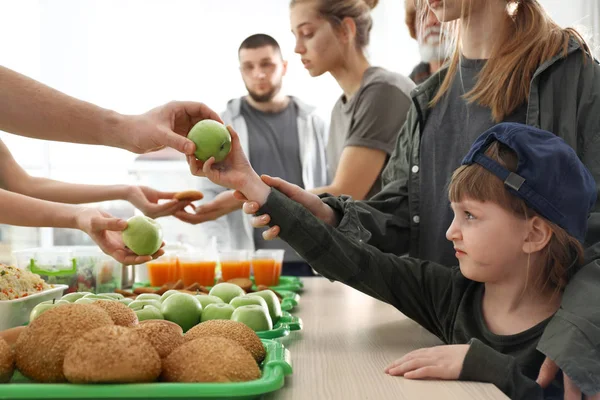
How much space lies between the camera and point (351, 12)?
2793 mm

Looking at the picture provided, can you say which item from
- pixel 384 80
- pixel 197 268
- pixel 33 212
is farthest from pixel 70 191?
pixel 384 80

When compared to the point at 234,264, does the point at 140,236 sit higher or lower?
higher

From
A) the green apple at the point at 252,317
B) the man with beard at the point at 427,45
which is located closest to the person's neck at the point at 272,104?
the man with beard at the point at 427,45

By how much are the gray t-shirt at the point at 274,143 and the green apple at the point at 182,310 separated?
2378 mm

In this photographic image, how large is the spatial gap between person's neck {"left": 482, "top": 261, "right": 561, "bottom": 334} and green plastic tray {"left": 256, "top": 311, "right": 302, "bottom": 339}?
394 millimetres

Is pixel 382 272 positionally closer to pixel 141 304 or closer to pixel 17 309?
pixel 141 304

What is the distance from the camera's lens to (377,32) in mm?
5141

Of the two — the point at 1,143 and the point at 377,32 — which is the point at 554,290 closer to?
the point at 1,143

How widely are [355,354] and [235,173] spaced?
0.46 m

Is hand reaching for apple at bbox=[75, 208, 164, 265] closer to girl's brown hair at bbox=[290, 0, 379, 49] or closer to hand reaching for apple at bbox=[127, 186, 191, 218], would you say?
hand reaching for apple at bbox=[127, 186, 191, 218]

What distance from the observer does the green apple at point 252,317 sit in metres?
1.25

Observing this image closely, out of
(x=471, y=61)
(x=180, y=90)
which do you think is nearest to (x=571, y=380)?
(x=471, y=61)

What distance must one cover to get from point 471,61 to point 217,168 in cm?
74

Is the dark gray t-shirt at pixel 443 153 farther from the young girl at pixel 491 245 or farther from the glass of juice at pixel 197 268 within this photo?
the glass of juice at pixel 197 268
